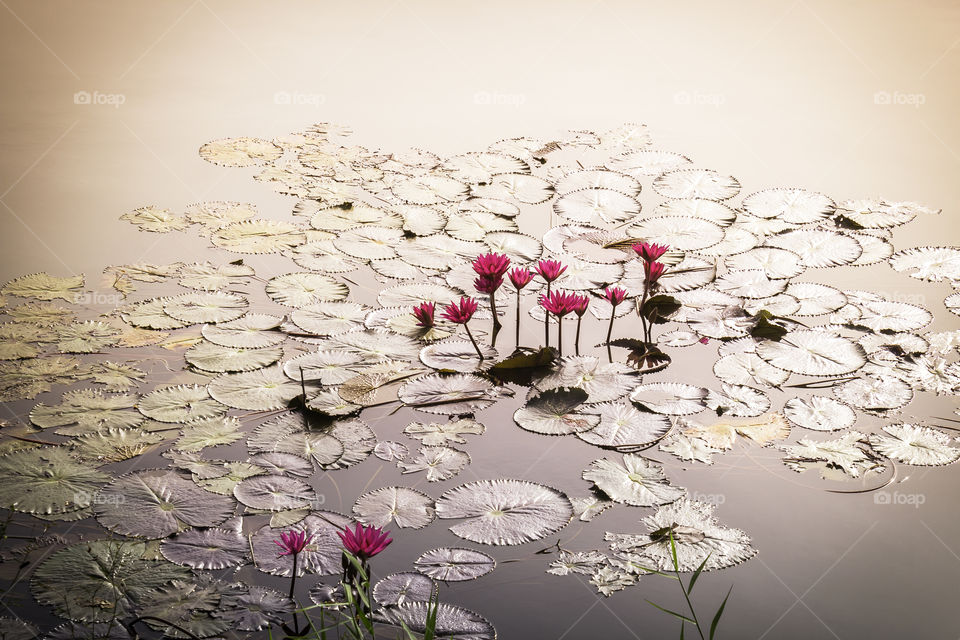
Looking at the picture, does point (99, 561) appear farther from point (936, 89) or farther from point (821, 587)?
point (936, 89)

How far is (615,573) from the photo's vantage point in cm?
190

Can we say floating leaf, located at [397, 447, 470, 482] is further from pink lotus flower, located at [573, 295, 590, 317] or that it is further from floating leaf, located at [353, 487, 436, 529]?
pink lotus flower, located at [573, 295, 590, 317]

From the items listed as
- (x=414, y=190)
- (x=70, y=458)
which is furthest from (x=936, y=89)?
(x=70, y=458)

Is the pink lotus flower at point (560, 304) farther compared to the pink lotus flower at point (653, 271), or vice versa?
the pink lotus flower at point (653, 271)
